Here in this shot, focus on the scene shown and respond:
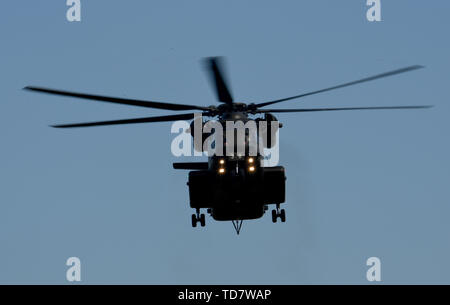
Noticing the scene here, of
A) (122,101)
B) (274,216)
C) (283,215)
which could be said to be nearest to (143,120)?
(122,101)

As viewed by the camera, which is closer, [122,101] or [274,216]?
[122,101]

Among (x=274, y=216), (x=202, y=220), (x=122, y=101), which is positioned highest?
(x=122, y=101)

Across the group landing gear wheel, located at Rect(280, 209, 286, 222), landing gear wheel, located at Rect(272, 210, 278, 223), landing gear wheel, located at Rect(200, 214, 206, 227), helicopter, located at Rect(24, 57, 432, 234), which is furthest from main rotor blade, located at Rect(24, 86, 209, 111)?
landing gear wheel, located at Rect(280, 209, 286, 222)

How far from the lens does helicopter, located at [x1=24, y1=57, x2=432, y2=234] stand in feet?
99.1

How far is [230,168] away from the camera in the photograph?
31.2 m

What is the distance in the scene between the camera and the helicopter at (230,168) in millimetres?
30219

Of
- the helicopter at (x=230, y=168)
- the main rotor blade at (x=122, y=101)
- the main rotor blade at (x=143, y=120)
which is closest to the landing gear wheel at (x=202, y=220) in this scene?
the helicopter at (x=230, y=168)

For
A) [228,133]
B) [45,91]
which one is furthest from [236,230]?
[45,91]

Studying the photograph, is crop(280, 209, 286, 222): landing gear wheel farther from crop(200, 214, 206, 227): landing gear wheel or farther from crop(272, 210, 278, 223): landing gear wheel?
crop(200, 214, 206, 227): landing gear wheel

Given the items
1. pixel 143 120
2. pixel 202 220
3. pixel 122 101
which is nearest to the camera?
pixel 122 101

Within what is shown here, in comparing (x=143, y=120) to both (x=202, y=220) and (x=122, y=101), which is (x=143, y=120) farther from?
(x=202, y=220)

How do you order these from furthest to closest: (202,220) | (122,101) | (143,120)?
(202,220) < (143,120) < (122,101)

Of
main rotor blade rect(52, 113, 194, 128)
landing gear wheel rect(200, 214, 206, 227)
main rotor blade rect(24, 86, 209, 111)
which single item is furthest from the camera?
landing gear wheel rect(200, 214, 206, 227)
